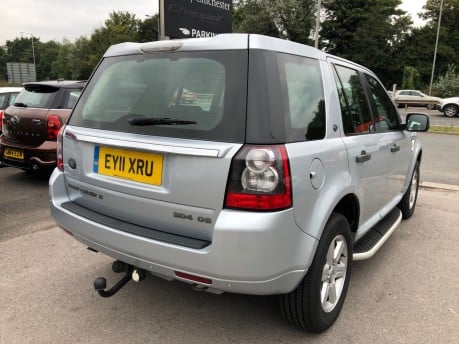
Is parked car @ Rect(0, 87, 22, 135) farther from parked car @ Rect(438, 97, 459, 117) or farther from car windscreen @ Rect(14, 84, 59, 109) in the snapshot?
parked car @ Rect(438, 97, 459, 117)

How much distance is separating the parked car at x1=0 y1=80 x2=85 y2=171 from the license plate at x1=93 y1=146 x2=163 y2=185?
12.9ft

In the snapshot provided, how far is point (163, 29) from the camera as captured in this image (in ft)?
27.0

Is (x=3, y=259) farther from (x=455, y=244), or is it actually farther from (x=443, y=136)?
(x=443, y=136)

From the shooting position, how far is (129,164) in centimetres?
239

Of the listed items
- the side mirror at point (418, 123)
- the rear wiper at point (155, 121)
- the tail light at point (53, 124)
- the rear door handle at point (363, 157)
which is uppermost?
the rear wiper at point (155, 121)

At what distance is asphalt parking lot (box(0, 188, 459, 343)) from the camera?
260 cm

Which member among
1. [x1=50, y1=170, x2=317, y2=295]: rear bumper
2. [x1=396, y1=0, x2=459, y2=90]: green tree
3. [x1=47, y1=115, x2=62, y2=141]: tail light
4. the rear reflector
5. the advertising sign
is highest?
[x1=396, y1=0, x2=459, y2=90]: green tree

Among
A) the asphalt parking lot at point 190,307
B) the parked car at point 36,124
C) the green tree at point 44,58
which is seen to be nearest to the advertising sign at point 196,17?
the parked car at point 36,124

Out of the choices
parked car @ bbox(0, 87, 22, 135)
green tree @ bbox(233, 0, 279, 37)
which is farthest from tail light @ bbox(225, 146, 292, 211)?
green tree @ bbox(233, 0, 279, 37)

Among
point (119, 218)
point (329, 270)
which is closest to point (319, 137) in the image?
point (329, 270)

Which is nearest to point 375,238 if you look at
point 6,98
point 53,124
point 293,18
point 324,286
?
point 324,286

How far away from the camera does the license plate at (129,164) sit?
228 centimetres

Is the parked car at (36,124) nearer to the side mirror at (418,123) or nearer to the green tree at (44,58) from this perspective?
the side mirror at (418,123)

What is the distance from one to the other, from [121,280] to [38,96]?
4.82m
